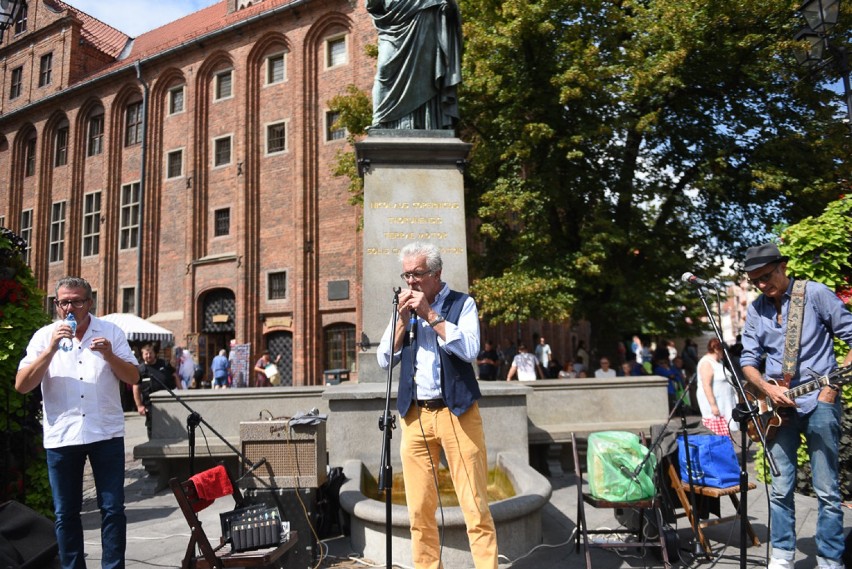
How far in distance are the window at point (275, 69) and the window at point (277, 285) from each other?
8.00 metres

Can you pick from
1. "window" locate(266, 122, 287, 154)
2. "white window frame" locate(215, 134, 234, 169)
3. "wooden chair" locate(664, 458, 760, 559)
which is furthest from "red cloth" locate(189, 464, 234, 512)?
"white window frame" locate(215, 134, 234, 169)

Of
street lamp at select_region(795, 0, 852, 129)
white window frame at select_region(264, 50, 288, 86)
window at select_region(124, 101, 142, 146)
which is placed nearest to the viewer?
street lamp at select_region(795, 0, 852, 129)

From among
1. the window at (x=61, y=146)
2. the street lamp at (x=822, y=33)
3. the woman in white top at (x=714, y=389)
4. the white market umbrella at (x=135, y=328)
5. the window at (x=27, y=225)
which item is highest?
the window at (x=61, y=146)

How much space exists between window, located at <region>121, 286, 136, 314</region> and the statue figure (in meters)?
23.6

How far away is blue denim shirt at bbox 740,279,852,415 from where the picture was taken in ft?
12.3

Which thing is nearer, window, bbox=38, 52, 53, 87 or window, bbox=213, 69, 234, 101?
window, bbox=213, 69, 234, 101

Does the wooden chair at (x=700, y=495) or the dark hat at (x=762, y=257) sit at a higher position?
the dark hat at (x=762, y=257)

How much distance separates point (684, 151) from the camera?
15438mm

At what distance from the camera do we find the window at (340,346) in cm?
2261

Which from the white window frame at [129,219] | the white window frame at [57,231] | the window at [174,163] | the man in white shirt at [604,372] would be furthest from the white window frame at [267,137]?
the man in white shirt at [604,372]

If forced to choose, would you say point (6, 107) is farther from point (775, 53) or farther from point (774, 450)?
point (774, 450)

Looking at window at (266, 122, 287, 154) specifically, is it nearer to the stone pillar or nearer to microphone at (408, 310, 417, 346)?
the stone pillar

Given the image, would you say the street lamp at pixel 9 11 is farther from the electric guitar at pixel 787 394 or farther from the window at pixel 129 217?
the window at pixel 129 217

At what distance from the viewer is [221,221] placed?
25.9 metres
